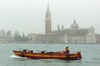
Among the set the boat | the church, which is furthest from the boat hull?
the church

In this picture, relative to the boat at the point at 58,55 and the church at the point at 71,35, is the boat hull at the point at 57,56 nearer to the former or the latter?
the boat at the point at 58,55

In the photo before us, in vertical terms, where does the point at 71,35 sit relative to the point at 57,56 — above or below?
above

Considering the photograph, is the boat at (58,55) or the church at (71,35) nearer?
the boat at (58,55)

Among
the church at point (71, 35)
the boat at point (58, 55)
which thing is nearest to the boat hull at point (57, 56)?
the boat at point (58, 55)

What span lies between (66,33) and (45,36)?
1495 centimetres

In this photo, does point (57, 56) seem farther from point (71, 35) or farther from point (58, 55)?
point (71, 35)

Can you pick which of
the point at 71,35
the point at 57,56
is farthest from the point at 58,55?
the point at 71,35

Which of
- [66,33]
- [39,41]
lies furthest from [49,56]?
[39,41]

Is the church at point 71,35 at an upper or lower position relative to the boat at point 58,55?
upper

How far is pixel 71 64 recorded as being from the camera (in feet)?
113

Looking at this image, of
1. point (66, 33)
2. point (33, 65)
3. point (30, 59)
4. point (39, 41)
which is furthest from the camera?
point (39, 41)

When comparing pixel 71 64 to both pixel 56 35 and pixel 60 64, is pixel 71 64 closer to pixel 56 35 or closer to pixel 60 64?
pixel 60 64

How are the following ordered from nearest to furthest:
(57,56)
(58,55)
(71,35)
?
(58,55) → (57,56) → (71,35)

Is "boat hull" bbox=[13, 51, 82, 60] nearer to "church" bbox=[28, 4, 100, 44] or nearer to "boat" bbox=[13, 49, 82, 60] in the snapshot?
"boat" bbox=[13, 49, 82, 60]
